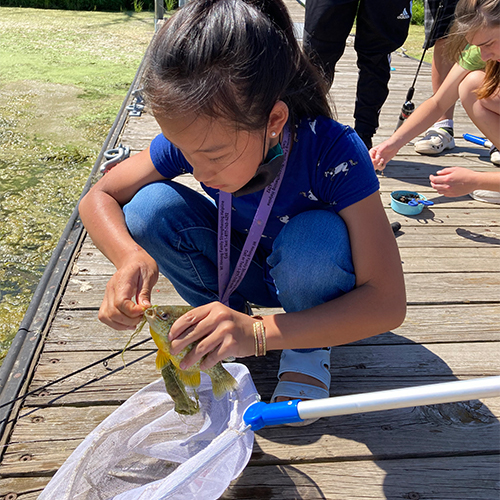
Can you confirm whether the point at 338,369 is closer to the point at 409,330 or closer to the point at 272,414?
the point at 409,330

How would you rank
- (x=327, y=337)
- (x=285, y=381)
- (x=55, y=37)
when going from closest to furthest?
(x=327, y=337)
(x=285, y=381)
(x=55, y=37)

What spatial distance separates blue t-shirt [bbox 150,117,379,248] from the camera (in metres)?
1.32

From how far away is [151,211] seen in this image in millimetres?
1554

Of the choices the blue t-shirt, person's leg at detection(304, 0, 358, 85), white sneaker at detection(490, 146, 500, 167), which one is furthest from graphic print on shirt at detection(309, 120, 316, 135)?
white sneaker at detection(490, 146, 500, 167)

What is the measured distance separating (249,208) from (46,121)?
3.97 m

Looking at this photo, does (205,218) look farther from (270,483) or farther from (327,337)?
(270,483)

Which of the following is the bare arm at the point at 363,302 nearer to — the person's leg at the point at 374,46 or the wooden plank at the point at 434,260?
the wooden plank at the point at 434,260

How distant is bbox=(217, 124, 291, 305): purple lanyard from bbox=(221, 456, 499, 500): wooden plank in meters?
0.53

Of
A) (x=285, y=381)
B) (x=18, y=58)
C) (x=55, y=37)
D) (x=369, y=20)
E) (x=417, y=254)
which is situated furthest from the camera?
(x=55, y=37)

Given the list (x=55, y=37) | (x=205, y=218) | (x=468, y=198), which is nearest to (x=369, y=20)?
(x=468, y=198)

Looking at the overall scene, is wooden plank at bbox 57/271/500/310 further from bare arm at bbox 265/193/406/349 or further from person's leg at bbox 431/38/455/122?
person's leg at bbox 431/38/455/122

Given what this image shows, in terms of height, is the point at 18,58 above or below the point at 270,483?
below

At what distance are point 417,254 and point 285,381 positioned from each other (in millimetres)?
1122

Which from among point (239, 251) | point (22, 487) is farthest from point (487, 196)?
point (22, 487)
